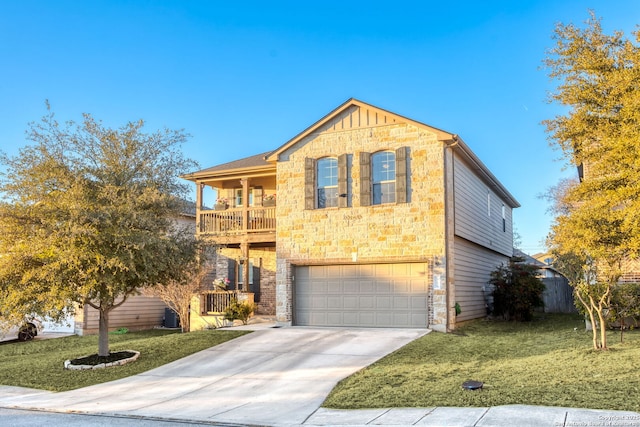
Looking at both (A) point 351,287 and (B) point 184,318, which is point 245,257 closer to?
(B) point 184,318

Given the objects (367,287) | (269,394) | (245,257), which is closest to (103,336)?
(269,394)

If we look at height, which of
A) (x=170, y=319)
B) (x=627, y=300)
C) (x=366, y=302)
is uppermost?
(x=627, y=300)

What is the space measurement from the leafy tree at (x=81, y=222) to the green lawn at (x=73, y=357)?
1.25 m

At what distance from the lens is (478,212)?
831 inches

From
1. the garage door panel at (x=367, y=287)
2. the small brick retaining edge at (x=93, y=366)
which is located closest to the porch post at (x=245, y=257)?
the garage door panel at (x=367, y=287)

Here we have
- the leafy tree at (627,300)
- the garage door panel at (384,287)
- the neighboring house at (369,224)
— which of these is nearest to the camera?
the leafy tree at (627,300)

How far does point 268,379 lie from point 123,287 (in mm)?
4533

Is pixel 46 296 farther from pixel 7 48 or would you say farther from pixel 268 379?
pixel 7 48

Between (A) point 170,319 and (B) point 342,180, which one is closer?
(B) point 342,180

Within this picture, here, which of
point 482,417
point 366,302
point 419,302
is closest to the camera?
point 482,417

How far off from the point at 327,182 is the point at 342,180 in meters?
0.65

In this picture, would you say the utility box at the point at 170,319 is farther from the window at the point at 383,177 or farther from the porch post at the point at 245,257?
the window at the point at 383,177

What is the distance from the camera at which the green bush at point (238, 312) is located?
18.9 metres

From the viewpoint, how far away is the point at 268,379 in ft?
36.5
